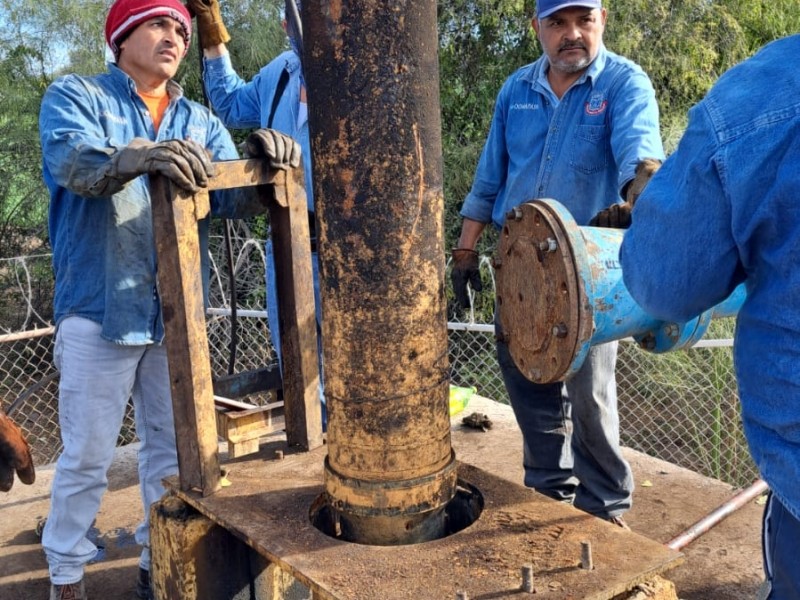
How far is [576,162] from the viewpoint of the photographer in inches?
133

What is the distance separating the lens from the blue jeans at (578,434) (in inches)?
132

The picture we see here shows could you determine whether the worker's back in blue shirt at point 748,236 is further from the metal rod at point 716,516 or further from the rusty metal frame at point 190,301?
the metal rod at point 716,516

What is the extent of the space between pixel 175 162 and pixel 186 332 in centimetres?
53

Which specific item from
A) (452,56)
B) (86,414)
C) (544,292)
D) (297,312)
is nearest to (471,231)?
(297,312)

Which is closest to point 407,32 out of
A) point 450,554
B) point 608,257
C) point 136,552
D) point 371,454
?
point 608,257

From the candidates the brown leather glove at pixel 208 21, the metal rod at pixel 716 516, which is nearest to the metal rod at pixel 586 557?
the metal rod at pixel 716 516

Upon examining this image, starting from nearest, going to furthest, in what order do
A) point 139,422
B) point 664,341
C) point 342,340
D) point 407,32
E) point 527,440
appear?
point 407,32 < point 342,340 < point 664,341 < point 139,422 < point 527,440

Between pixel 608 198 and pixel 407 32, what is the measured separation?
1638mm

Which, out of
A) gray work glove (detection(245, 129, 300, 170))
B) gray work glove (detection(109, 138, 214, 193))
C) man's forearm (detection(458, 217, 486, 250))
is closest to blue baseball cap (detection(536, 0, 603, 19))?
man's forearm (detection(458, 217, 486, 250))

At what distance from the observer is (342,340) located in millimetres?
2215

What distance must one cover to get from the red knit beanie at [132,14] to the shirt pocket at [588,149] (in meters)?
1.68

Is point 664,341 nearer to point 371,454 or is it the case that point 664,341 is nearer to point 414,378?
point 414,378

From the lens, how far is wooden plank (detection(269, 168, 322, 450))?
3.00 metres

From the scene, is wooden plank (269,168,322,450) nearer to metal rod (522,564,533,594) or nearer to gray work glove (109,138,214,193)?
gray work glove (109,138,214,193)
